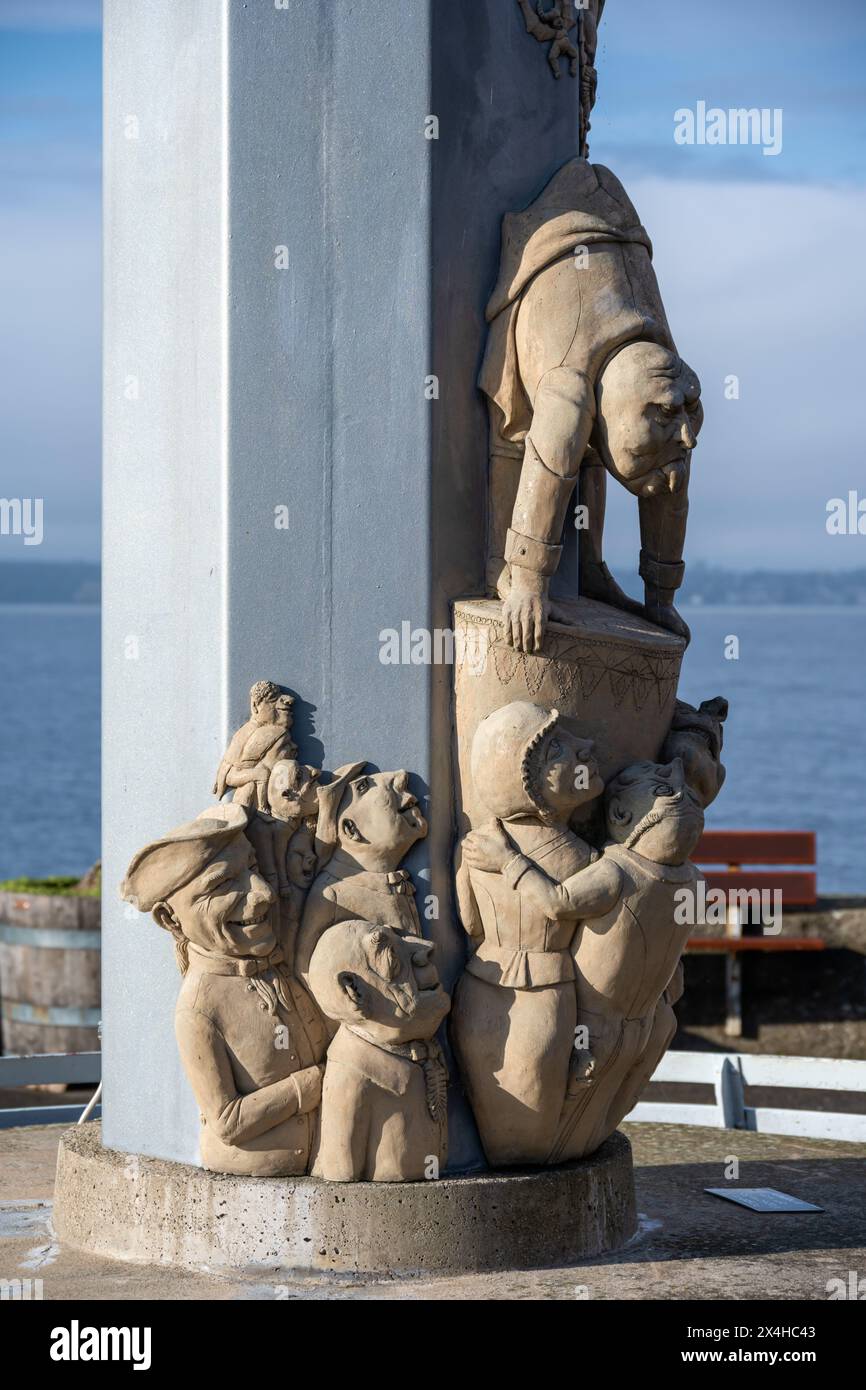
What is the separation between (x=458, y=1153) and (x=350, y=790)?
1264 mm

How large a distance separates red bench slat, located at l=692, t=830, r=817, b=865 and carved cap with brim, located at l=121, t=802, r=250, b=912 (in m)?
8.72

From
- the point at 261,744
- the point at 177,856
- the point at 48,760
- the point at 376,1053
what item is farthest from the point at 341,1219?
the point at 48,760

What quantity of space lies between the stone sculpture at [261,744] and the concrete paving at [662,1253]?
60.7 inches

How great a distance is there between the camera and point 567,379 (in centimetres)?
712

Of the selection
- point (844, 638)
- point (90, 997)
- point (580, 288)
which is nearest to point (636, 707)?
point (580, 288)

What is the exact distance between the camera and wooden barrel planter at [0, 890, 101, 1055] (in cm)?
1389

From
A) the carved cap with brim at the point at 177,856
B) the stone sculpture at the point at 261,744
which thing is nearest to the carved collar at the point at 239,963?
the carved cap with brim at the point at 177,856

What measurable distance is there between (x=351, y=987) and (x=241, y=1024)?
0.40 m

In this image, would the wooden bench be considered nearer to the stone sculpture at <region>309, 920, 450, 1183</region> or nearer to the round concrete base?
the round concrete base

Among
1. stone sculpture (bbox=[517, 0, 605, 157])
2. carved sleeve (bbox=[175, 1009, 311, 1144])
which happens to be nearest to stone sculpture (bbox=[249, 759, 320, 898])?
carved sleeve (bbox=[175, 1009, 311, 1144])

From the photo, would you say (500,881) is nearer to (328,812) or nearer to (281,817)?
(328,812)

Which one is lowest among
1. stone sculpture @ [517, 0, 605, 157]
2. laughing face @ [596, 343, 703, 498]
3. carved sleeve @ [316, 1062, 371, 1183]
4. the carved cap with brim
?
carved sleeve @ [316, 1062, 371, 1183]

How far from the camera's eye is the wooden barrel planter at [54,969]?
45.6 ft

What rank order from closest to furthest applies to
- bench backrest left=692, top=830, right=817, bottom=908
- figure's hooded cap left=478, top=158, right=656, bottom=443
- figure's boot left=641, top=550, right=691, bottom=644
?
figure's hooded cap left=478, top=158, right=656, bottom=443 → figure's boot left=641, top=550, right=691, bottom=644 → bench backrest left=692, top=830, right=817, bottom=908
